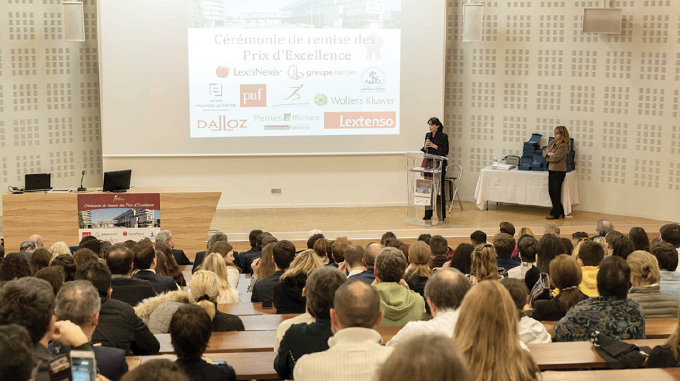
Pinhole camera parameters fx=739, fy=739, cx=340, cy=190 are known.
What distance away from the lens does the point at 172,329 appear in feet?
9.33

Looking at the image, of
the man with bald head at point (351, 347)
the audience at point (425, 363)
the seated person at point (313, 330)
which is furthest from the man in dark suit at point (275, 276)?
the audience at point (425, 363)

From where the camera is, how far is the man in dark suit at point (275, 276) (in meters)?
5.32

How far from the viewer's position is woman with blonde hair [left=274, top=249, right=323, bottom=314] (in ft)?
16.4

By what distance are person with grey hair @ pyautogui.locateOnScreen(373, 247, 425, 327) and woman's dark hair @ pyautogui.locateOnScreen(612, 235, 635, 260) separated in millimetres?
2152

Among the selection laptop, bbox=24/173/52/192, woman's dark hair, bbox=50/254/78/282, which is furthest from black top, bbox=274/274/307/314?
laptop, bbox=24/173/52/192

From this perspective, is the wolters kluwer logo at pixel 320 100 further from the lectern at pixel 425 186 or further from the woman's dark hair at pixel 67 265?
the woman's dark hair at pixel 67 265

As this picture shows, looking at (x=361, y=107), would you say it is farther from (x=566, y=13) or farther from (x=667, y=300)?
(x=667, y=300)

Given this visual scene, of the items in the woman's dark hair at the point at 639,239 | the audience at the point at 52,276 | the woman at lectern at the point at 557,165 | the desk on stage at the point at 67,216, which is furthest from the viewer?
the woman at lectern at the point at 557,165

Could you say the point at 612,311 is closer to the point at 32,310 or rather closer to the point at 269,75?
the point at 32,310

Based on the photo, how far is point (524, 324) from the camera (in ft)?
12.7

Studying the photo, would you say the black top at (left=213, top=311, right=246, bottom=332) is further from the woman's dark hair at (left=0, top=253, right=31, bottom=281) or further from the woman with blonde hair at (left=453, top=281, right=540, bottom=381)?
the woman with blonde hair at (left=453, top=281, right=540, bottom=381)

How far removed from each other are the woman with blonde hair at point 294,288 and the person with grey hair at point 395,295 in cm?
77

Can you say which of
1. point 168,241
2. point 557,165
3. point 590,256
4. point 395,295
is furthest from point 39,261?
point 557,165

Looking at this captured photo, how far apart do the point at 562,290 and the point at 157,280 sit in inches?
107
